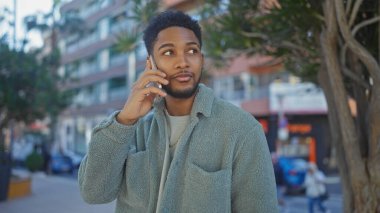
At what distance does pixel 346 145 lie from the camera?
4.10m

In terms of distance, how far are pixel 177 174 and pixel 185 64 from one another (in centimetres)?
43

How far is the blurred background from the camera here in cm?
418

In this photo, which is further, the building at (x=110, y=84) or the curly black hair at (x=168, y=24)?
the building at (x=110, y=84)

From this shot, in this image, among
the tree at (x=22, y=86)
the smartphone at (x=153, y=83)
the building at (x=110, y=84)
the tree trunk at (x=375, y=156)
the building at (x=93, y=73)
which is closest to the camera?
the smartphone at (x=153, y=83)

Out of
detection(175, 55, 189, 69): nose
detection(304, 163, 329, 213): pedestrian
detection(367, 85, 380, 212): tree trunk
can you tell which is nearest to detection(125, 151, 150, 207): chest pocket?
detection(175, 55, 189, 69): nose

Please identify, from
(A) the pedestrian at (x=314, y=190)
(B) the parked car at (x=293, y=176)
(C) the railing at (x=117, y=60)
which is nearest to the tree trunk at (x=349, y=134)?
(A) the pedestrian at (x=314, y=190)

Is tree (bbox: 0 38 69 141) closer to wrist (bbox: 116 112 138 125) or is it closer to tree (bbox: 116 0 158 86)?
tree (bbox: 116 0 158 86)

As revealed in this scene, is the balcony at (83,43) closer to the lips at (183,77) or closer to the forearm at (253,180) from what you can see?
the lips at (183,77)

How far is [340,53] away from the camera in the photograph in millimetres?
4586

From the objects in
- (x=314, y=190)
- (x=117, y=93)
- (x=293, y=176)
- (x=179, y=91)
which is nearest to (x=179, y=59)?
(x=179, y=91)

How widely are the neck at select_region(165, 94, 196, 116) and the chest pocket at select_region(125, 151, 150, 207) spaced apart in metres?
0.22

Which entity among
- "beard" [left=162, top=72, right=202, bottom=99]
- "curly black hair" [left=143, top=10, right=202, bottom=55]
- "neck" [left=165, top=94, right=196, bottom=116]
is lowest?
"neck" [left=165, top=94, right=196, bottom=116]

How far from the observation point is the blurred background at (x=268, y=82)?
4.18 m

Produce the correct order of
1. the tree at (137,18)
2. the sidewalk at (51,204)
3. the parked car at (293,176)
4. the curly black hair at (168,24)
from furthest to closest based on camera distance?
the parked car at (293,176)
the sidewalk at (51,204)
the tree at (137,18)
the curly black hair at (168,24)
